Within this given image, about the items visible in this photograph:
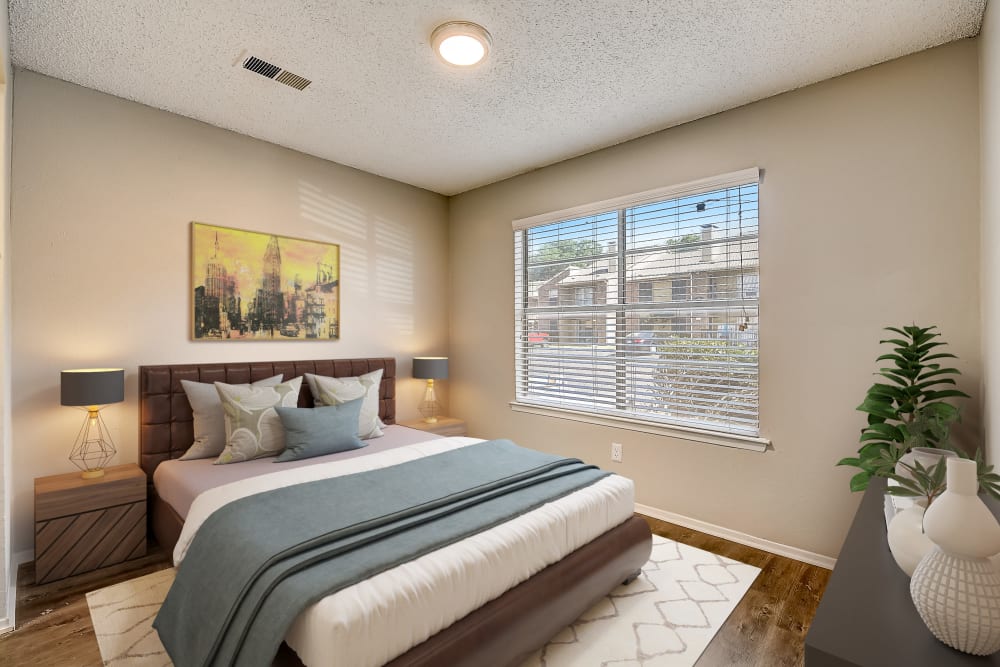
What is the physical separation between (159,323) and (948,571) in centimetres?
379

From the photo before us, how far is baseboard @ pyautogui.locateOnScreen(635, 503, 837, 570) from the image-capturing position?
2.74m

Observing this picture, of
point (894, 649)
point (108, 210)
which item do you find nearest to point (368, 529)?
point (894, 649)

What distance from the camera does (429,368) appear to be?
4301 millimetres

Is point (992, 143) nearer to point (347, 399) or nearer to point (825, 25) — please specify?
point (825, 25)

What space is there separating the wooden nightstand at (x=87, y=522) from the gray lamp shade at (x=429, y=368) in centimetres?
208

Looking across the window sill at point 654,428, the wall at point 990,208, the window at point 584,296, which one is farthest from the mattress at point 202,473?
the wall at point 990,208

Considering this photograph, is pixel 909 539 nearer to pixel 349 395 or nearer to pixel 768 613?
pixel 768 613

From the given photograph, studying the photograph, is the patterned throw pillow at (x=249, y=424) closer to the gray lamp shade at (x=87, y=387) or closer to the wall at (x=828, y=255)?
the gray lamp shade at (x=87, y=387)

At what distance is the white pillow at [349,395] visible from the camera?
11.2 feet

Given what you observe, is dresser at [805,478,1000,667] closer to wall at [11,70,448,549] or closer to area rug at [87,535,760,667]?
area rug at [87,535,760,667]

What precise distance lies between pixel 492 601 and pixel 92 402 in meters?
2.37

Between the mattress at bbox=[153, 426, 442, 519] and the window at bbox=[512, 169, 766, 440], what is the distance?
162 cm

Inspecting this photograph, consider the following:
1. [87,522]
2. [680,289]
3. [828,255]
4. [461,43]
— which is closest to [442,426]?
[680,289]

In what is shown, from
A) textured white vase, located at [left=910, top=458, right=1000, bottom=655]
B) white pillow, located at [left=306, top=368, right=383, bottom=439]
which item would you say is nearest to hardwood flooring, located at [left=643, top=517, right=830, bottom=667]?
textured white vase, located at [left=910, top=458, right=1000, bottom=655]
